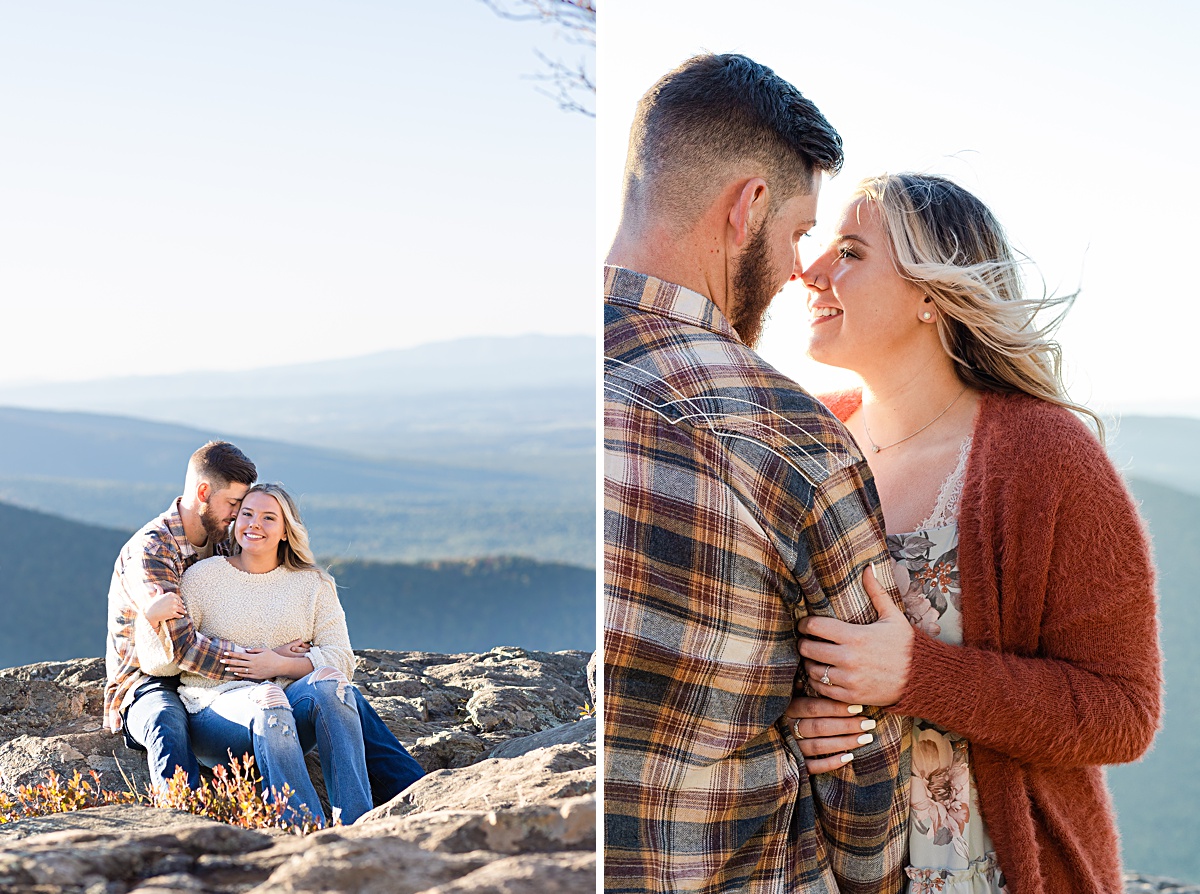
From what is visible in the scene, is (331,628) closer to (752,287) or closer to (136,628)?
(136,628)

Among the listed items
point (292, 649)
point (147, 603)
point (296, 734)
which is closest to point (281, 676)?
point (292, 649)

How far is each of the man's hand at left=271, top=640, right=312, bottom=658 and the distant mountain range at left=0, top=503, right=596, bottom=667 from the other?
4.24 metres

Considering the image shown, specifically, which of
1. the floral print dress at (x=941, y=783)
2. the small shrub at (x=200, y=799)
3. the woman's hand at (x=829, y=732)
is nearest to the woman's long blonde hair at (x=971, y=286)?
the floral print dress at (x=941, y=783)

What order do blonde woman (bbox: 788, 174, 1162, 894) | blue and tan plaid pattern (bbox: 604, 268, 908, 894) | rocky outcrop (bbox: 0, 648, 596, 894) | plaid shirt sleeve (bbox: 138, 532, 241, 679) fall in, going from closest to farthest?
1. rocky outcrop (bbox: 0, 648, 596, 894)
2. blue and tan plaid pattern (bbox: 604, 268, 908, 894)
3. blonde woman (bbox: 788, 174, 1162, 894)
4. plaid shirt sleeve (bbox: 138, 532, 241, 679)

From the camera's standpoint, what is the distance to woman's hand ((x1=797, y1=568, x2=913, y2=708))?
57.7 inches

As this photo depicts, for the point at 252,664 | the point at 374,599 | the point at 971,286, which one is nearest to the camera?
the point at 971,286

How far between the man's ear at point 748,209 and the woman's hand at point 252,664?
147 centimetres

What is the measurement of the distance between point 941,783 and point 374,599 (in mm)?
6072

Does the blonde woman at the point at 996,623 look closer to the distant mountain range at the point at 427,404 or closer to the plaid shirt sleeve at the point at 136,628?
the plaid shirt sleeve at the point at 136,628

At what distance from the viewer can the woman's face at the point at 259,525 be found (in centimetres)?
256

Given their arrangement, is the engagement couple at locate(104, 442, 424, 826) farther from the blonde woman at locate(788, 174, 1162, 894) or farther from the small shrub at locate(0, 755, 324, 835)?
the blonde woman at locate(788, 174, 1162, 894)

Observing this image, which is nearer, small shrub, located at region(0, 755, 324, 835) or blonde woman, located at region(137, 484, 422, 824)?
small shrub, located at region(0, 755, 324, 835)

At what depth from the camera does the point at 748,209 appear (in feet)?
5.11

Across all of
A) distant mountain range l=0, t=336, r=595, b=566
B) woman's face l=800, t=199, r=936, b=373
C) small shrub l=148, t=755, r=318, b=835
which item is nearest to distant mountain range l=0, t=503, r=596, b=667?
distant mountain range l=0, t=336, r=595, b=566
